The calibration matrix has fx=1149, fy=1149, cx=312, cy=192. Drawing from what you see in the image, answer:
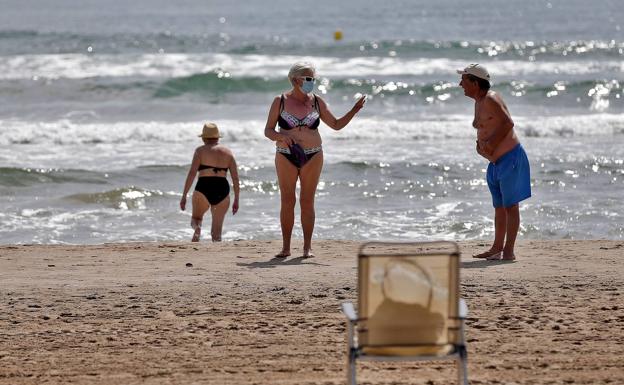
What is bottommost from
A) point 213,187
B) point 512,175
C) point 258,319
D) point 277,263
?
point 258,319

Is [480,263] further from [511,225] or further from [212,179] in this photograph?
[212,179]

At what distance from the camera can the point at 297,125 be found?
8102mm

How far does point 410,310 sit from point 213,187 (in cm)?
569

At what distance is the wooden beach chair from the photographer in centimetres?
455

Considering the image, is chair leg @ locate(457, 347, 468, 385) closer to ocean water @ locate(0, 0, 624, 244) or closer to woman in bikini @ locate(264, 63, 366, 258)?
woman in bikini @ locate(264, 63, 366, 258)

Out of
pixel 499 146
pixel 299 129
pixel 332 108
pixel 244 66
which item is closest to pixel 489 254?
pixel 499 146

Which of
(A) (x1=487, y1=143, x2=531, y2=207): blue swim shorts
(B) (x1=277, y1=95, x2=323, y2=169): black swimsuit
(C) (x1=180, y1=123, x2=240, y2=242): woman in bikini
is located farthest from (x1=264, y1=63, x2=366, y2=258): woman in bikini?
(C) (x1=180, y1=123, x2=240, y2=242): woman in bikini

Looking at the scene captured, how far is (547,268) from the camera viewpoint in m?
7.96

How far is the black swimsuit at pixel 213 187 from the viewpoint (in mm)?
10078

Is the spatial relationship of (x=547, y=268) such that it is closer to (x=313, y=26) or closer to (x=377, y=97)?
(x=377, y=97)

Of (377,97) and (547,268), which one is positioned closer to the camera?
(547,268)

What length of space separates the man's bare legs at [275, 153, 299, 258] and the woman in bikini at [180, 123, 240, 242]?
1.40 metres

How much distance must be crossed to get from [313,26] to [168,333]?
3323 centimetres

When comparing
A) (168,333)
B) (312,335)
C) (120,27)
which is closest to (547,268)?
(312,335)
